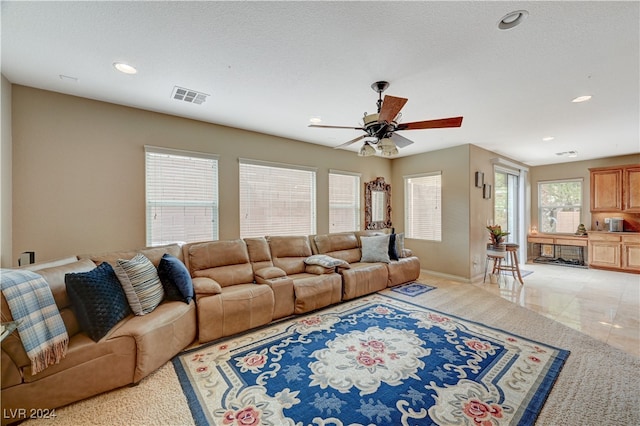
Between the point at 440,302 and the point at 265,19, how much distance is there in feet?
13.3

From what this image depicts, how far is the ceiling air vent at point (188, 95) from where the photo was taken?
286 centimetres

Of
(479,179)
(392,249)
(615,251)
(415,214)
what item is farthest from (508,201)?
(392,249)

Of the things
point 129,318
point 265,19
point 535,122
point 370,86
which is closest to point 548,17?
point 370,86

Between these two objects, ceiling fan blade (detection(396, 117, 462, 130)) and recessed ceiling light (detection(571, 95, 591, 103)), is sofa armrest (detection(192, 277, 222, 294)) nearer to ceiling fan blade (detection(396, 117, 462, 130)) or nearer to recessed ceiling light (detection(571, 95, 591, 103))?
ceiling fan blade (detection(396, 117, 462, 130))

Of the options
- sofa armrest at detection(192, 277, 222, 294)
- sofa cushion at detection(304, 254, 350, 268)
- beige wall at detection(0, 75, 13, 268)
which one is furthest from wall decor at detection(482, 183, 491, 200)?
beige wall at detection(0, 75, 13, 268)

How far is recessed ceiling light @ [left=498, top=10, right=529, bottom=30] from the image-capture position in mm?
1740

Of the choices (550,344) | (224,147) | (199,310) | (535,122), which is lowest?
(550,344)

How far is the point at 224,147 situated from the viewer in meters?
4.02

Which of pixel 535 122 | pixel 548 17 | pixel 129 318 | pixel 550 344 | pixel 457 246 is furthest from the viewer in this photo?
pixel 457 246

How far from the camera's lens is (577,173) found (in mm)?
6797

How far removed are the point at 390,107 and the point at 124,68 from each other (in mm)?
2473

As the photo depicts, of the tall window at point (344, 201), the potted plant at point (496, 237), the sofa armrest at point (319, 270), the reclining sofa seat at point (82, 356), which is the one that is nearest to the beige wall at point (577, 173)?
the potted plant at point (496, 237)

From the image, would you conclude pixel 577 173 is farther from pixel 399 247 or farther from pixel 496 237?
pixel 399 247

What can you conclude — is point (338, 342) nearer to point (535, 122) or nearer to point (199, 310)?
point (199, 310)
